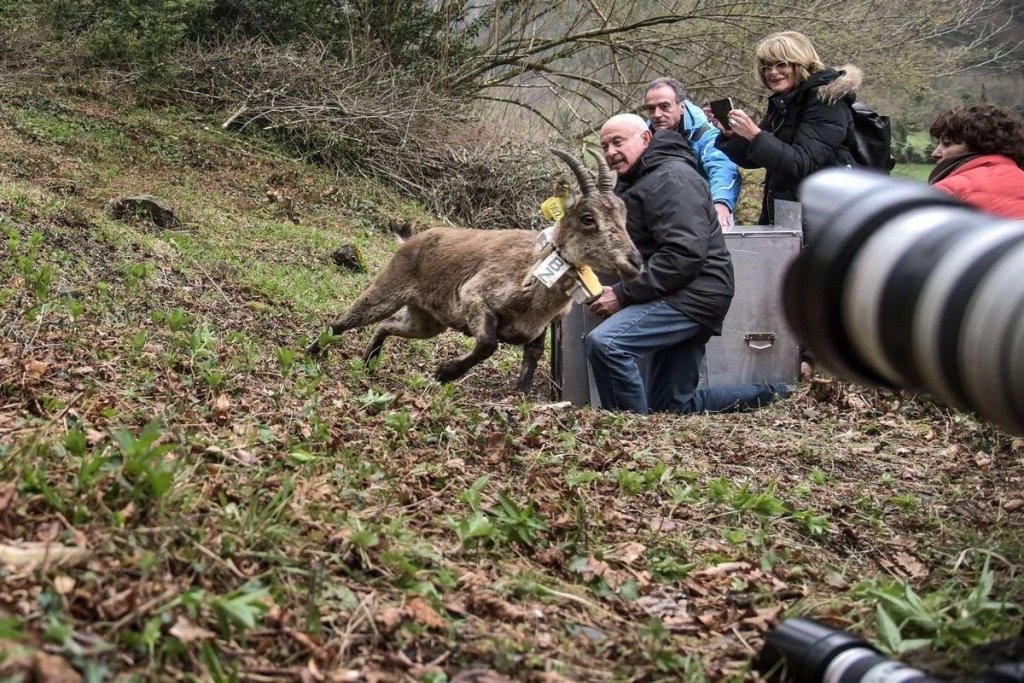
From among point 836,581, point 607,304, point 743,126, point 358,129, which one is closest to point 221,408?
point 836,581

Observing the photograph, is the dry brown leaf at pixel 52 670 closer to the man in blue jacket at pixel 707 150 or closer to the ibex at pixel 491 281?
the ibex at pixel 491 281

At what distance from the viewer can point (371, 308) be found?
9336 millimetres

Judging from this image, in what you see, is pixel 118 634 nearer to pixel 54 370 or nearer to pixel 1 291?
pixel 54 370

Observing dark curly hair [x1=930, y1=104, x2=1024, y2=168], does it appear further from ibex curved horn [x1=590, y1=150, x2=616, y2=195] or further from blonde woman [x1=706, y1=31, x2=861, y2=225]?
ibex curved horn [x1=590, y1=150, x2=616, y2=195]

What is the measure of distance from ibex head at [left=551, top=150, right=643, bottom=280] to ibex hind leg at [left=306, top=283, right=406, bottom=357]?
1836mm

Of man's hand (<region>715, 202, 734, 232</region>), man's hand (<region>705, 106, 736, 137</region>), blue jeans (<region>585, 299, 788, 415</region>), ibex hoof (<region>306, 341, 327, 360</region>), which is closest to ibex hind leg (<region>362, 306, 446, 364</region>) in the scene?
ibex hoof (<region>306, 341, 327, 360</region>)

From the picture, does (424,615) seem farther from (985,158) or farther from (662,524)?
(985,158)

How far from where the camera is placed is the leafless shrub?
17609 mm

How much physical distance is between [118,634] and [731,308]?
6312 millimetres

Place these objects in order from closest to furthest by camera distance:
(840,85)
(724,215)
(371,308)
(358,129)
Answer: (840,85) < (724,215) < (371,308) < (358,129)

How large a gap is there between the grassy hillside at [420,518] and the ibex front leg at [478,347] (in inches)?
9.8

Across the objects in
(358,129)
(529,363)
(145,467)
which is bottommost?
(358,129)

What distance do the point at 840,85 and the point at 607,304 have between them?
2352 millimetres

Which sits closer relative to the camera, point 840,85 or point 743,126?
point 840,85
